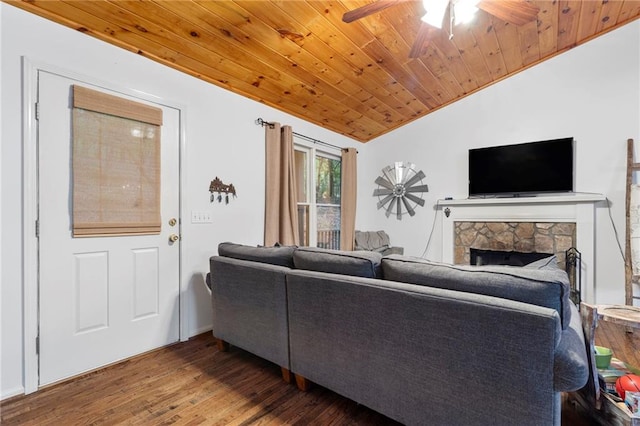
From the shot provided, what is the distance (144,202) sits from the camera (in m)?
2.22

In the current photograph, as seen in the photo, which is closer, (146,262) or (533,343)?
(533,343)

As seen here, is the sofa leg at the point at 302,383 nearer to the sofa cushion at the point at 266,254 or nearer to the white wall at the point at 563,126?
the sofa cushion at the point at 266,254

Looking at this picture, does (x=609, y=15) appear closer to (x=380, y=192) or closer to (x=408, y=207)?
(x=408, y=207)

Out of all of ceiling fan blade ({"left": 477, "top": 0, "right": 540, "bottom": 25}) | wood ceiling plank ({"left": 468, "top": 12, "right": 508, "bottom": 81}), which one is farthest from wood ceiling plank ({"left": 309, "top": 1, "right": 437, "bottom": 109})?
ceiling fan blade ({"left": 477, "top": 0, "right": 540, "bottom": 25})

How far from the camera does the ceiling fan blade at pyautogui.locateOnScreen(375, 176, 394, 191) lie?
455 centimetres

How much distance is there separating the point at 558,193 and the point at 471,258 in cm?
122

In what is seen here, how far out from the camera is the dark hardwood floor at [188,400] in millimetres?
Result: 1500

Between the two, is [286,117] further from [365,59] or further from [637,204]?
[637,204]

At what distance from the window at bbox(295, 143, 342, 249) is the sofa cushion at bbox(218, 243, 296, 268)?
1.55 meters

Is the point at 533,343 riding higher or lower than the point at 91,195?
lower

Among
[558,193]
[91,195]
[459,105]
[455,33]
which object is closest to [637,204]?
[558,193]

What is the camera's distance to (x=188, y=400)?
5.45 feet

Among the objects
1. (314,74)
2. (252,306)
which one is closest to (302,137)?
(314,74)

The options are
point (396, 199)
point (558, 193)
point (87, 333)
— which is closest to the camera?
point (87, 333)
